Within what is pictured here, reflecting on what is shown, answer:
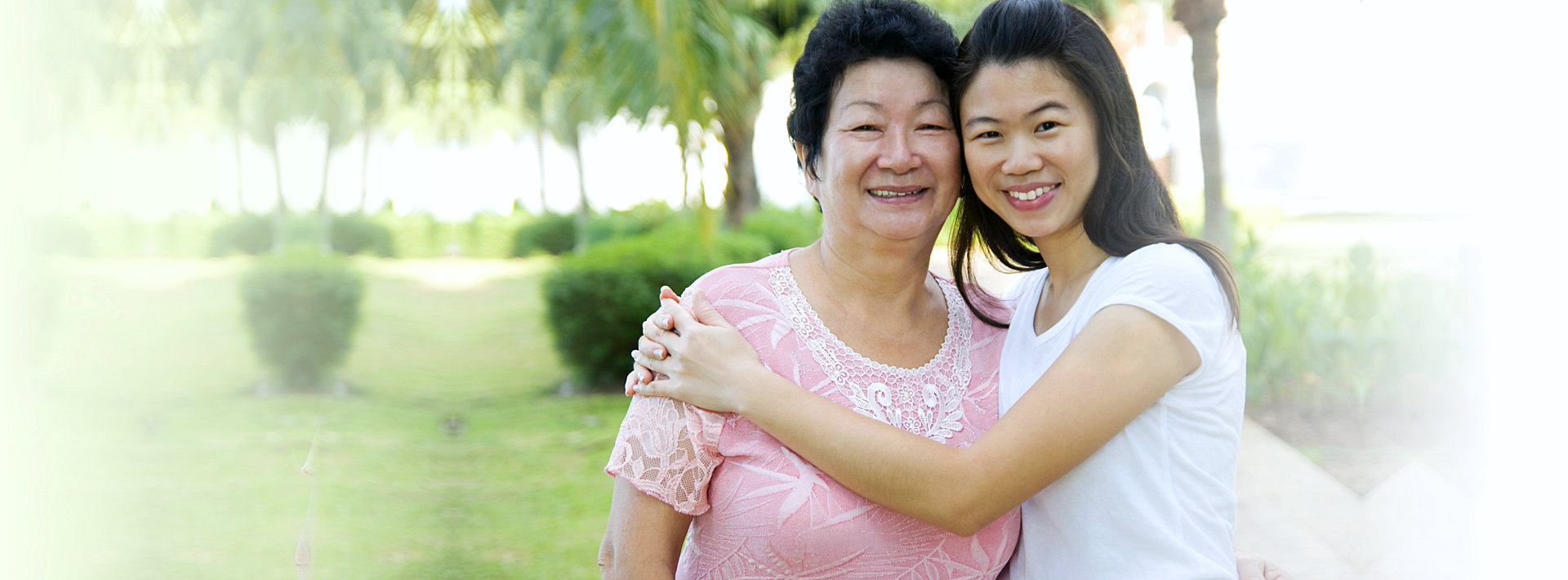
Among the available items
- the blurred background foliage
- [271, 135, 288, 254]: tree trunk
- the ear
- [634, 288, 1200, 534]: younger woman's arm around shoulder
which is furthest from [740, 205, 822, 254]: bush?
[634, 288, 1200, 534]: younger woman's arm around shoulder

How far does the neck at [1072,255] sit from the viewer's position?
219 cm

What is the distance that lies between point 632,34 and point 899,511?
410 centimetres

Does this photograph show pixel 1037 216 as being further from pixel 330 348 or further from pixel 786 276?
pixel 330 348

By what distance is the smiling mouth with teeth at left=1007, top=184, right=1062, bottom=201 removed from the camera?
2.14 m

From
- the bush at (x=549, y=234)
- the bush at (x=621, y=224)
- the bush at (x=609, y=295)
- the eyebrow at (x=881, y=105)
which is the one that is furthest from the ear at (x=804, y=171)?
the bush at (x=549, y=234)

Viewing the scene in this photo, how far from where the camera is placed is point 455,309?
6.15 metres

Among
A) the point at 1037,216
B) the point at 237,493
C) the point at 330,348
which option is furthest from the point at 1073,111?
the point at 330,348

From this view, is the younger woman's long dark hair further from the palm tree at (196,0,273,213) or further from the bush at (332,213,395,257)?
the bush at (332,213,395,257)

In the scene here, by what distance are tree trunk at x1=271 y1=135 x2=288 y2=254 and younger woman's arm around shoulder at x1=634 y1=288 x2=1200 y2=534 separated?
443 cm

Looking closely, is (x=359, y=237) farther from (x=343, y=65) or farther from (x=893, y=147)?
(x=893, y=147)

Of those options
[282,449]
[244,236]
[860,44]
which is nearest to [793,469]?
[860,44]

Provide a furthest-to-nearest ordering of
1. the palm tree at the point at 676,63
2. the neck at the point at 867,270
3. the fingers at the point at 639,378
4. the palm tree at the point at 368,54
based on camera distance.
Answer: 1. the palm tree at the point at 368,54
2. the palm tree at the point at 676,63
3. the neck at the point at 867,270
4. the fingers at the point at 639,378

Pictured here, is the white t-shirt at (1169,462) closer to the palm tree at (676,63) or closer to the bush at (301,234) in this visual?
the palm tree at (676,63)

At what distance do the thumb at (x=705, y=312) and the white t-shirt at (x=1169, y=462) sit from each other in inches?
29.2
